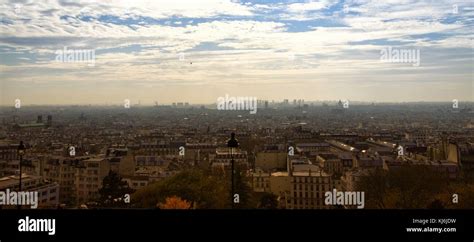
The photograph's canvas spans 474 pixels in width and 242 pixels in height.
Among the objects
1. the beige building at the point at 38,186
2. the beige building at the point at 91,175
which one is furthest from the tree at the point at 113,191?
the beige building at the point at 38,186

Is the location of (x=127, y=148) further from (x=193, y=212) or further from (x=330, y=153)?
(x=193, y=212)

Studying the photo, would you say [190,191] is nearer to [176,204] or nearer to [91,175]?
[176,204]

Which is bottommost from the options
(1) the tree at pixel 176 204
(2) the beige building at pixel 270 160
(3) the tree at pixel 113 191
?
(3) the tree at pixel 113 191

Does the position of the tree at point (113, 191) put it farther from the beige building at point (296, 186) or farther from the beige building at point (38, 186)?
the beige building at point (296, 186)

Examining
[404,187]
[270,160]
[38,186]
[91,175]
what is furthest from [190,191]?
[404,187]

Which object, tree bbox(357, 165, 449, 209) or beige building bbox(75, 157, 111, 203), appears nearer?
tree bbox(357, 165, 449, 209)

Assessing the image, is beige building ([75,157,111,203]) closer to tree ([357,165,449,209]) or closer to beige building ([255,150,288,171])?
beige building ([255,150,288,171])

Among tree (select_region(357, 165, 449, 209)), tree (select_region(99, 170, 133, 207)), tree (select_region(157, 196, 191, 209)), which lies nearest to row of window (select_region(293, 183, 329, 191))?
tree (select_region(357, 165, 449, 209))

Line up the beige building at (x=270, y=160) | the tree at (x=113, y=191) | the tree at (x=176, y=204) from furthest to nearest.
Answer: the beige building at (x=270, y=160) → the tree at (x=113, y=191) → the tree at (x=176, y=204)
